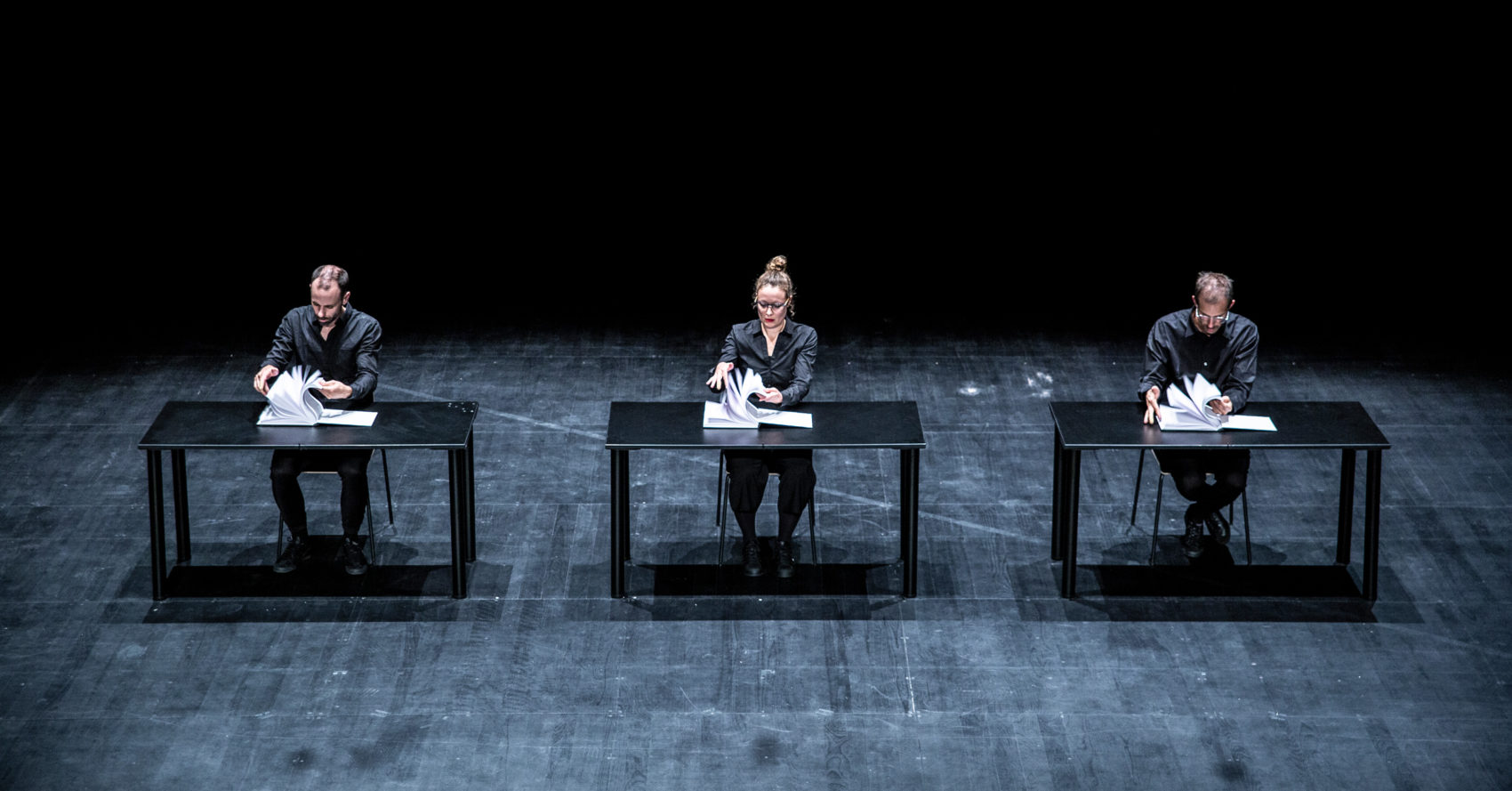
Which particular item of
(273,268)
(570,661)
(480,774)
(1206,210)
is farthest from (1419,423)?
(273,268)

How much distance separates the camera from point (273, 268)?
365 inches

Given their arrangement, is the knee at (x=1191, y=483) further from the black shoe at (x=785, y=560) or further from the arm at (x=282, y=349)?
the arm at (x=282, y=349)

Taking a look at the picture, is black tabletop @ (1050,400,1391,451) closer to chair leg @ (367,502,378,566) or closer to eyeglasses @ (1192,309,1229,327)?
eyeglasses @ (1192,309,1229,327)

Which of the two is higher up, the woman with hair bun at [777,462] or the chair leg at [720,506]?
the woman with hair bun at [777,462]

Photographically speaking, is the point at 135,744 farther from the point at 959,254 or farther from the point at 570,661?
the point at 959,254

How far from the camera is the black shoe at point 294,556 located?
5512 millimetres

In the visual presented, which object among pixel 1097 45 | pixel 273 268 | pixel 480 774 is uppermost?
pixel 1097 45

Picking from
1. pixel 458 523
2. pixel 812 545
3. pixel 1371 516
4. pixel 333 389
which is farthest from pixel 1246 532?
pixel 333 389

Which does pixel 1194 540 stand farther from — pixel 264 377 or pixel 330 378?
pixel 264 377

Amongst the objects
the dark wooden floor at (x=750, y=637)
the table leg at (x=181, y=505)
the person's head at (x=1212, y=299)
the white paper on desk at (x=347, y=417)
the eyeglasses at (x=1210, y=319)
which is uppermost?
the person's head at (x=1212, y=299)

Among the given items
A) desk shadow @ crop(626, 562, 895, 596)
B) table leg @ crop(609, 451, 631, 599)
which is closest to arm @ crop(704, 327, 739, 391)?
table leg @ crop(609, 451, 631, 599)

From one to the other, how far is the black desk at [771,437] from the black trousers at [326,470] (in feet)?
2.87

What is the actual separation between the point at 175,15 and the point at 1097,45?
542 centimetres

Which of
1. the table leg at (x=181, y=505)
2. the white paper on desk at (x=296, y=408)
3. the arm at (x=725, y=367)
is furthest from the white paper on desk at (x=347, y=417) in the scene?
the arm at (x=725, y=367)
